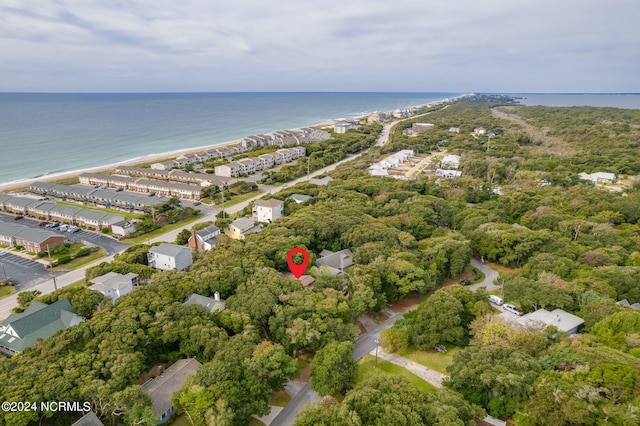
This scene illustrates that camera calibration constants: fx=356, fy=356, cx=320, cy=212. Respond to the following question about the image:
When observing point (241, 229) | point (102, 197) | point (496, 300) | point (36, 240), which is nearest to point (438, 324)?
point (496, 300)

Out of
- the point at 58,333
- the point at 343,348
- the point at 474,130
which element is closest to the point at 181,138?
the point at 474,130

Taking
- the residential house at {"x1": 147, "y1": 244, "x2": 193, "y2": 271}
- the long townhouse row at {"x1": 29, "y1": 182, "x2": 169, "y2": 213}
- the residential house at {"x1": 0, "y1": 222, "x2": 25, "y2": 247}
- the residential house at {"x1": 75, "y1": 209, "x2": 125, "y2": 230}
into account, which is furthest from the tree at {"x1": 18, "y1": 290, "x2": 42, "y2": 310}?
the long townhouse row at {"x1": 29, "y1": 182, "x2": 169, "y2": 213}

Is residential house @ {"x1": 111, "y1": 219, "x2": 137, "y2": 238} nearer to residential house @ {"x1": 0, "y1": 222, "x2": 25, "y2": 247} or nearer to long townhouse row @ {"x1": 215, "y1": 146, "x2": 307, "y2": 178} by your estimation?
residential house @ {"x1": 0, "y1": 222, "x2": 25, "y2": 247}

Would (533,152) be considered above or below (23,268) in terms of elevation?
above

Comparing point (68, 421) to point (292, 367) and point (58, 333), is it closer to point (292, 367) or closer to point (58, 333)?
point (58, 333)

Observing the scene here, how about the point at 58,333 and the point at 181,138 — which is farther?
the point at 181,138

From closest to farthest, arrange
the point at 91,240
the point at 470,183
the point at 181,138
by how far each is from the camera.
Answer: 1. the point at 91,240
2. the point at 470,183
3. the point at 181,138

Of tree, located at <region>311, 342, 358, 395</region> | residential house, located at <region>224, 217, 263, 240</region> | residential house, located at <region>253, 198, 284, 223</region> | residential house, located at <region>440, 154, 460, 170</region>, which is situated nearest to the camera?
tree, located at <region>311, 342, 358, 395</region>
